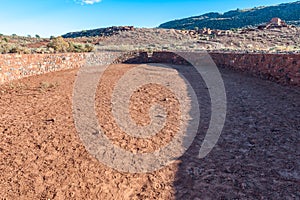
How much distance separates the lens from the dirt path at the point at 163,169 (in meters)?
3.81

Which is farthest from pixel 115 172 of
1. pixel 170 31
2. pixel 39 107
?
pixel 170 31

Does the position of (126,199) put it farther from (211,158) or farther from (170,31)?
(170,31)

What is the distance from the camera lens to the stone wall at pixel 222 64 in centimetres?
1032

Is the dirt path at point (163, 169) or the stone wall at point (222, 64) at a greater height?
the stone wall at point (222, 64)

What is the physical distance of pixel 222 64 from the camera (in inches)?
695

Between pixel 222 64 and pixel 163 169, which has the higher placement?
pixel 222 64

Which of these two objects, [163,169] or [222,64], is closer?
[163,169]

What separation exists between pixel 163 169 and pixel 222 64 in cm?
1466

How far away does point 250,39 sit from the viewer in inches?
1335

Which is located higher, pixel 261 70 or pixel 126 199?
pixel 261 70

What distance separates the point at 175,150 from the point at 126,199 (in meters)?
1.80

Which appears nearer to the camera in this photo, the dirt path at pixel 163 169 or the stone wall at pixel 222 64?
the dirt path at pixel 163 169

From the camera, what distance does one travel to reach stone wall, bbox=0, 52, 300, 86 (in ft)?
33.8

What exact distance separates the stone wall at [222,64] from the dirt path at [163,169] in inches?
134
